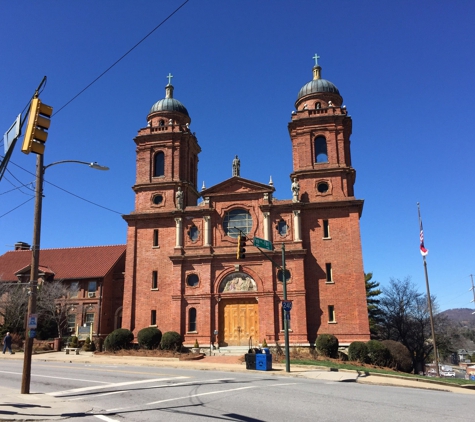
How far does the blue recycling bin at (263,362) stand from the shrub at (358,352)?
925 cm

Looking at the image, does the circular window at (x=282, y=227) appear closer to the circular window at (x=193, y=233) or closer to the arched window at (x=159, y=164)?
the circular window at (x=193, y=233)

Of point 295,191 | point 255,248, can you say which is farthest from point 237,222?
point 295,191

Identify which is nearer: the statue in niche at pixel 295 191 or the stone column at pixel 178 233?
the statue in niche at pixel 295 191

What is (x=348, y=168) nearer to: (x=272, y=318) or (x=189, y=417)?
(x=272, y=318)

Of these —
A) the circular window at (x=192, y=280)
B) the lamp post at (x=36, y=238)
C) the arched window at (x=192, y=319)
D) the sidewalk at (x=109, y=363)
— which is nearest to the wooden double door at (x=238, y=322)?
the arched window at (x=192, y=319)

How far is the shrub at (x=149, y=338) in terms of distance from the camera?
3242 centimetres

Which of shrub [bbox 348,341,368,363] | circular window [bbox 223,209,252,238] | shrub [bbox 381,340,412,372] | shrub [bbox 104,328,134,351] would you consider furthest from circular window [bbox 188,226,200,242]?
shrub [bbox 381,340,412,372]

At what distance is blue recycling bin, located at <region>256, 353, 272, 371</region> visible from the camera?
2169cm

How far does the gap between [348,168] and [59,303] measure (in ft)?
98.2

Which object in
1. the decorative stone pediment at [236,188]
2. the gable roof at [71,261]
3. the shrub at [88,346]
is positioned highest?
the decorative stone pediment at [236,188]

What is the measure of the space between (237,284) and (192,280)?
3.73 metres

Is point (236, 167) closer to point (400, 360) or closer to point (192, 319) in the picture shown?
point (192, 319)

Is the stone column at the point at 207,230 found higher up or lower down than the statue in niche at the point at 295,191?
lower down

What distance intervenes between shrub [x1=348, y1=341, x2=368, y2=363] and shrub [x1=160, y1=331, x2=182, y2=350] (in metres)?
12.1
